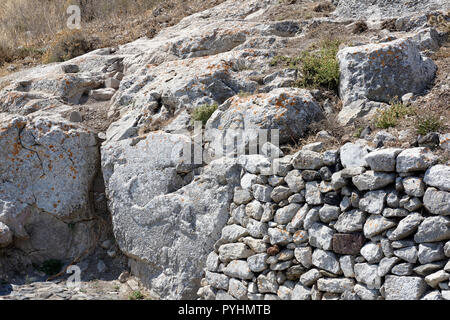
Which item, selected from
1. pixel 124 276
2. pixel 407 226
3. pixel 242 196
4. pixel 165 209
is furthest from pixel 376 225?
pixel 124 276

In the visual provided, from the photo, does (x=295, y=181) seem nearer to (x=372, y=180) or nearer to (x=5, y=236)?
(x=372, y=180)

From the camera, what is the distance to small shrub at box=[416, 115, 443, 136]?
5.48 meters

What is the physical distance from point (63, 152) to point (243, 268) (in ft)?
13.0

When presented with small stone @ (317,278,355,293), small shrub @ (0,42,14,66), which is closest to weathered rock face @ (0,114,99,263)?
small stone @ (317,278,355,293)

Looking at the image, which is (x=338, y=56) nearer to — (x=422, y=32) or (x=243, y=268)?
(x=422, y=32)

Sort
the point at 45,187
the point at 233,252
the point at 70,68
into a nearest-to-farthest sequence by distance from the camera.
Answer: the point at 233,252
the point at 45,187
the point at 70,68

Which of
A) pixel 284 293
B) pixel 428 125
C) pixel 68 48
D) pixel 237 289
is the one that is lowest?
pixel 237 289

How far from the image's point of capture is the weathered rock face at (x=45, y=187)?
25.1 ft

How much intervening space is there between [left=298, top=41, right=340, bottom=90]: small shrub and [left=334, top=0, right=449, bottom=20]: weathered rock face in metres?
2.03

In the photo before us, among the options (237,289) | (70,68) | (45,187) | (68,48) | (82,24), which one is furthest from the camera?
(82,24)

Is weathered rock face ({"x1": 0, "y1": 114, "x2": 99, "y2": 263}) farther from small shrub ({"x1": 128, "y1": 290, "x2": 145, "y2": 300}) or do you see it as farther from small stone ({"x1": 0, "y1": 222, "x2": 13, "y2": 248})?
small shrub ({"x1": 128, "y1": 290, "x2": 145, "y2": 300})

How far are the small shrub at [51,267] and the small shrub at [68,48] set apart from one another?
20.3 feet

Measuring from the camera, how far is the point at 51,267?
7.57m

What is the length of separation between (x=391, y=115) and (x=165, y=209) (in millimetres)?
3490
